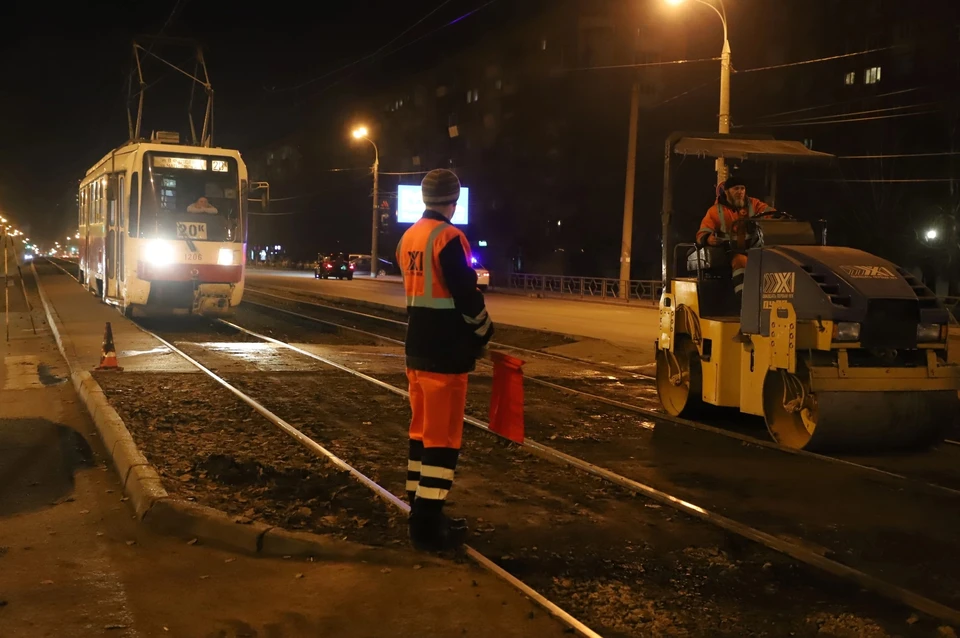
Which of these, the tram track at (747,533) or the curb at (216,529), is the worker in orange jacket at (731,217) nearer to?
the tram track at (747,533)

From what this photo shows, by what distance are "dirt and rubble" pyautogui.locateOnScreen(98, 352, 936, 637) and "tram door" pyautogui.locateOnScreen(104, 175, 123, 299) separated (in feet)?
36.2

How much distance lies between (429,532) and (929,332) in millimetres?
4736

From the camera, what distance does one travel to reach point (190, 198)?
18.4m

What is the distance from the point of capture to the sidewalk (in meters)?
4.21

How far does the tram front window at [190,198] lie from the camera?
1792cm

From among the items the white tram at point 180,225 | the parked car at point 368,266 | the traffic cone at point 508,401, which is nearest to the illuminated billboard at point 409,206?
the parked car at point 368,266

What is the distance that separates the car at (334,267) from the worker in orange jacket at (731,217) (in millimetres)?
46078

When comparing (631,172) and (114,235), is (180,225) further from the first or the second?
(631,172)

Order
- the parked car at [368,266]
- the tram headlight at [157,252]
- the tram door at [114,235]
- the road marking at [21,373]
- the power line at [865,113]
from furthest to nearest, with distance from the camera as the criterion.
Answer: the parked car at [368,266]
the power line at [865,113]
the tram door at [114,235]
the tram headlight at [157,252]
the road marking at [21,373]

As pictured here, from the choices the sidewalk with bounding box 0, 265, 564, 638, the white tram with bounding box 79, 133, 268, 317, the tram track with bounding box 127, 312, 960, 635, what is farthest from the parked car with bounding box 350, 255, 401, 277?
the sidewalk with bounding box 0, 265, 564, 638

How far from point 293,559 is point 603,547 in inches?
A: 68.5

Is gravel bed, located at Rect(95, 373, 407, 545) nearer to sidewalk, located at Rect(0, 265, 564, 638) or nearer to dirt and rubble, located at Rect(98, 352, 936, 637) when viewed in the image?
dirt and rubble, located at Rect(98, 352, 936, 637)

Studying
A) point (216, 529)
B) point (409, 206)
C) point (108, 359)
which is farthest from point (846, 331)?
point (409, 206)

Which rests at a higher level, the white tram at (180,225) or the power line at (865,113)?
the power line at (865,113)
